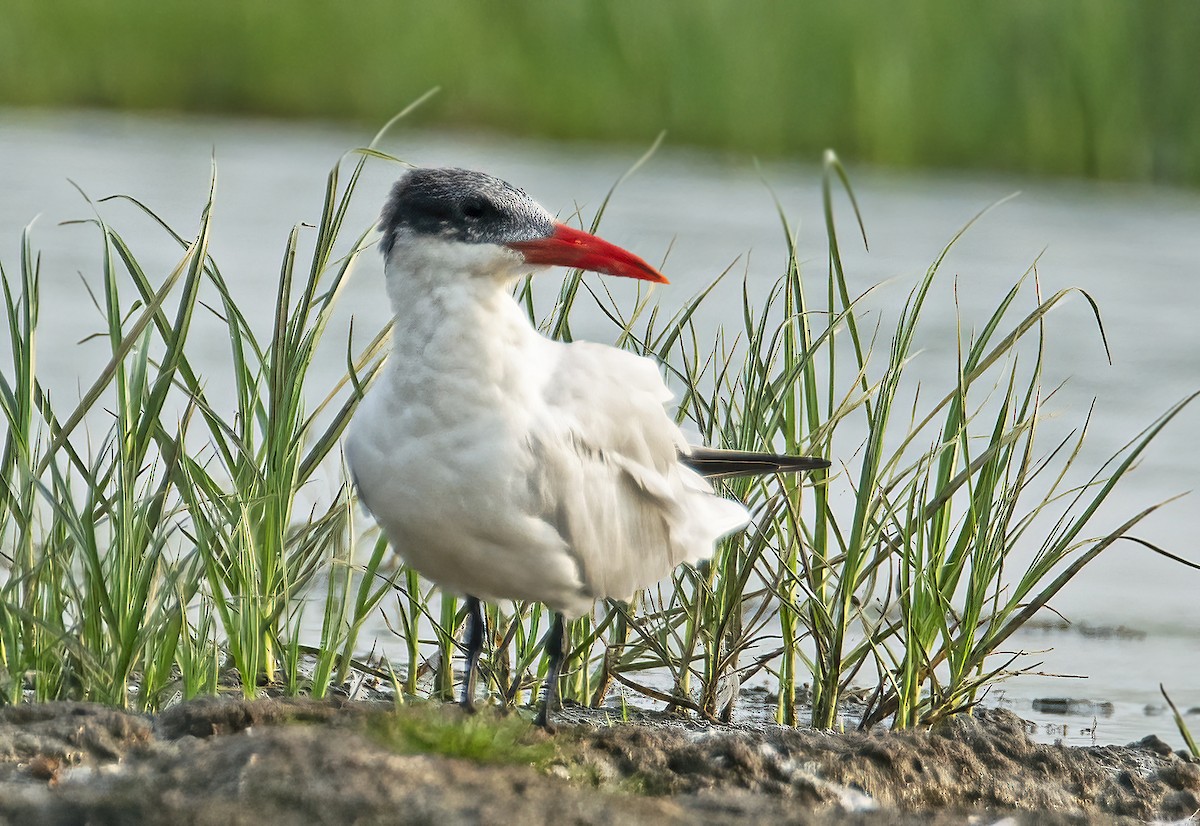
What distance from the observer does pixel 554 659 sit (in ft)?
11.3

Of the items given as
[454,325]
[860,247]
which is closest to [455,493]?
[454,325]

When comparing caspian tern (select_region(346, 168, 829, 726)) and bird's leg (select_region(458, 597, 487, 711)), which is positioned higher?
caspian tern (select_region(346, 168, 829, 726))

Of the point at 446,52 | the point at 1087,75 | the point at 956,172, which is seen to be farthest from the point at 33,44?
the point at 1087,75

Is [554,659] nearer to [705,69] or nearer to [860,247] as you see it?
[860,247]

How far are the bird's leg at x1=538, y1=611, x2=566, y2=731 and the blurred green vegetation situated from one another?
9.17 meters

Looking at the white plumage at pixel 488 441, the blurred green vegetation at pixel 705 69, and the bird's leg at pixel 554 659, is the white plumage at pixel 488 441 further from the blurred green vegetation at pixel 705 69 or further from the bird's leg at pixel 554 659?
the blurred green vegetation at pixel 705 69

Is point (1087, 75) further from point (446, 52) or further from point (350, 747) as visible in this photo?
point (350, 747)

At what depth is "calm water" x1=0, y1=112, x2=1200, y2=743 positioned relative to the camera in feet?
18.0

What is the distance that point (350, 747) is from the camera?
246cm

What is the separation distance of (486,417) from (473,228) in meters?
0.36

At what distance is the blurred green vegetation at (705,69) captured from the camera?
39.5 feet

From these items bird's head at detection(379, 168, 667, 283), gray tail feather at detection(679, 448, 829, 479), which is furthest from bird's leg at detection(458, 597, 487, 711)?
bird's head at detection(379, 168, 667, 283)

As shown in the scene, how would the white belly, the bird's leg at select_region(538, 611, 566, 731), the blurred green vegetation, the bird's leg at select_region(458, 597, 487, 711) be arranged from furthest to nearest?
the blurred green vegetation
the bird's leg at select_region(458, 597, 487, 711)
the bird's leg at select_region(538, 611, 566, 731)
the white belly

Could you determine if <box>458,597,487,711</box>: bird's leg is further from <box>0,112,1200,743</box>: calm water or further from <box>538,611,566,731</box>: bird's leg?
<box>0,112,1200,743</box>: calm water
